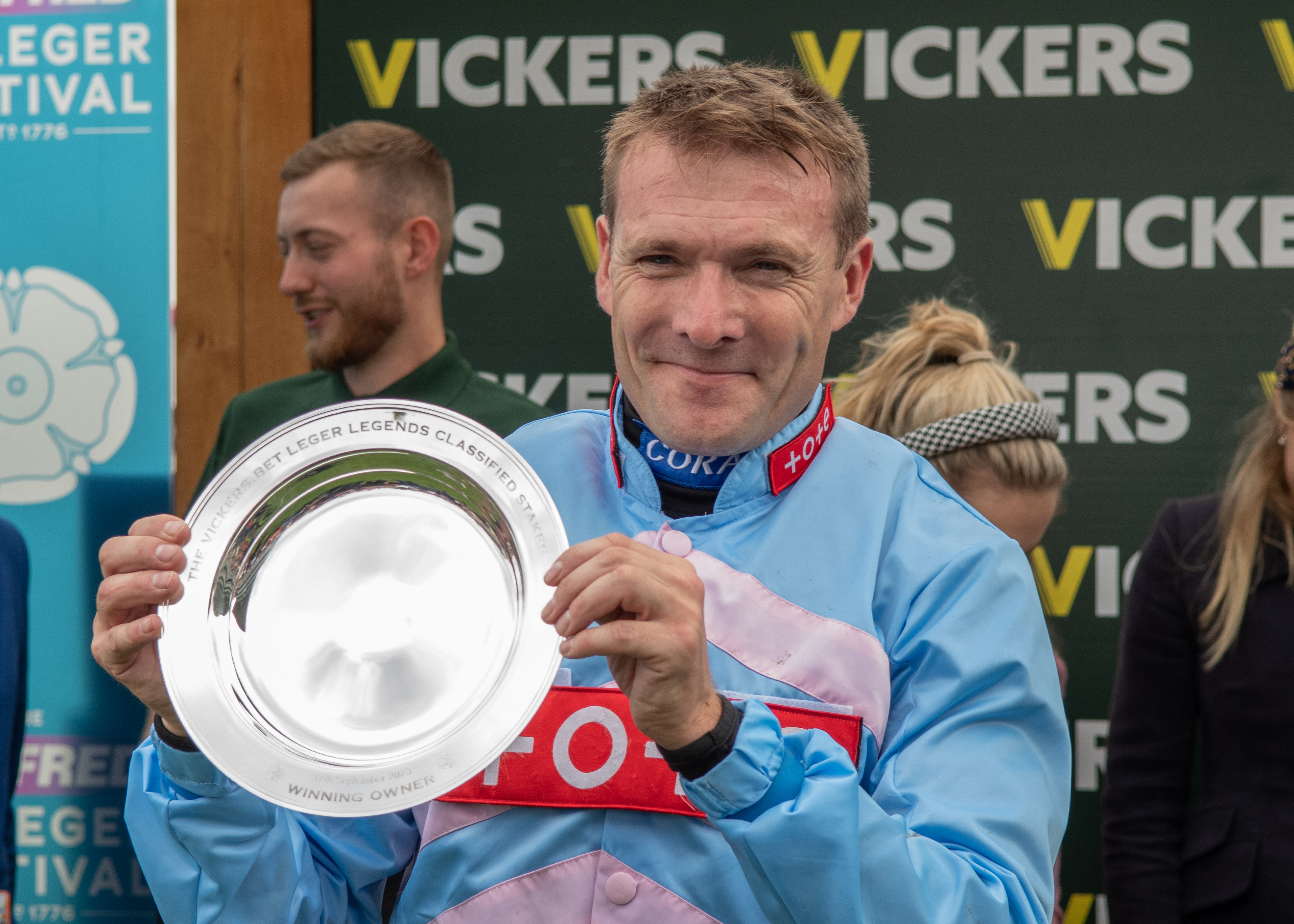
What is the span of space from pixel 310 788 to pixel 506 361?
213 centimetres

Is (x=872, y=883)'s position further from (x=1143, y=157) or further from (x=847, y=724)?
(x=1143, y=157)

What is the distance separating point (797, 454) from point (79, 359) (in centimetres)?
237

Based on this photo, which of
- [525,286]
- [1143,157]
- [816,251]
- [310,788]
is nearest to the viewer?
[310,788]

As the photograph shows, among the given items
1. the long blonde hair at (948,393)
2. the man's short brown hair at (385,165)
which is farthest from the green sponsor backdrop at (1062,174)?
the long blonde hair at (948,393)

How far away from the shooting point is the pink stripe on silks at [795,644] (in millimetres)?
1282

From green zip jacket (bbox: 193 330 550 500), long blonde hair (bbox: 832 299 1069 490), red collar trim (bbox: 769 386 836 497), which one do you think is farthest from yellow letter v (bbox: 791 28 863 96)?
red collar trim (bbox: 769 386 836 497)

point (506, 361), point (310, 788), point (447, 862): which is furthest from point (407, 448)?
point (506, 361)

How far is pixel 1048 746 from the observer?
4.22ft

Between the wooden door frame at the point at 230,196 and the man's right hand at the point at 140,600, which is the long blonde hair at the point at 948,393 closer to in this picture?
the man's right hand at the point at 140,600

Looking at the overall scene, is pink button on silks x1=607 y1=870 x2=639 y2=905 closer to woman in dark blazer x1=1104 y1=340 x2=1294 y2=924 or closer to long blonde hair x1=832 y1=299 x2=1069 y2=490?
long blonde hair x1=832 y1=299 x2=1069 y2=490

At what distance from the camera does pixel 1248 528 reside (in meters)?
2.51

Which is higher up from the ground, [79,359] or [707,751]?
[79,359]

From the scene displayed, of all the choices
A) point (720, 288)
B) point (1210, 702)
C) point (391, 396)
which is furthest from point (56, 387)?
point (1210, 702)

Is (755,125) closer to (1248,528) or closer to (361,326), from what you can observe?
(1248,528)
